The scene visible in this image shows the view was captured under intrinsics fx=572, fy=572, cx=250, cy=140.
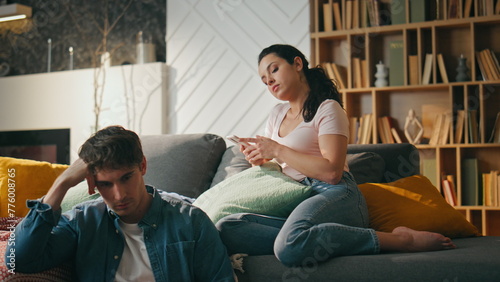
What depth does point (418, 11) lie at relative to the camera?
3904 millimetres

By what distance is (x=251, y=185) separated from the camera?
2.00 m

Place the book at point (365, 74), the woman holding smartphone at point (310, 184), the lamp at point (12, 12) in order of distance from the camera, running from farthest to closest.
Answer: the lamp at point (12, 12)
the book at point (365, 74)
the woman holding smartphone at point (310, 184)

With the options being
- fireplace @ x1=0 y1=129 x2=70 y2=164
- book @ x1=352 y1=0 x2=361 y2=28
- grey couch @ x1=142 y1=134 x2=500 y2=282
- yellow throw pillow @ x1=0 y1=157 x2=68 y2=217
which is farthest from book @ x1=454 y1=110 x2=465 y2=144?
fireplace @ x1=0 y1=129 x2=70 y2=164

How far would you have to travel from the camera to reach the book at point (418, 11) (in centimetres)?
389

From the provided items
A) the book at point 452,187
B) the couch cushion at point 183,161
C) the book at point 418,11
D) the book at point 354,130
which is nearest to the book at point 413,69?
the book at point 418,11

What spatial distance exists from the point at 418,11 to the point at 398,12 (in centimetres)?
14

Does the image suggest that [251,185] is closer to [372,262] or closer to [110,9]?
[372,262]

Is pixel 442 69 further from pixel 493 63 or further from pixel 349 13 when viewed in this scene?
pixel 349 13

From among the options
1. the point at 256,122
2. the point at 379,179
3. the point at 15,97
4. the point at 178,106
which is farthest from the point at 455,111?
the point at 15,97

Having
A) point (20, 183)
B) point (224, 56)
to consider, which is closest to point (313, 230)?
point (20, 183)

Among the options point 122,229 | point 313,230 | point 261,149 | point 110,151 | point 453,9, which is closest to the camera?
point 110,151

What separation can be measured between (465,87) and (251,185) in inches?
90.4

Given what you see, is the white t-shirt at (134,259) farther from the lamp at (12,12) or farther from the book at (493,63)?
the lamp at (12,12)

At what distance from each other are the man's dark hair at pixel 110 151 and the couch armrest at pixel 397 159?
120 cm
